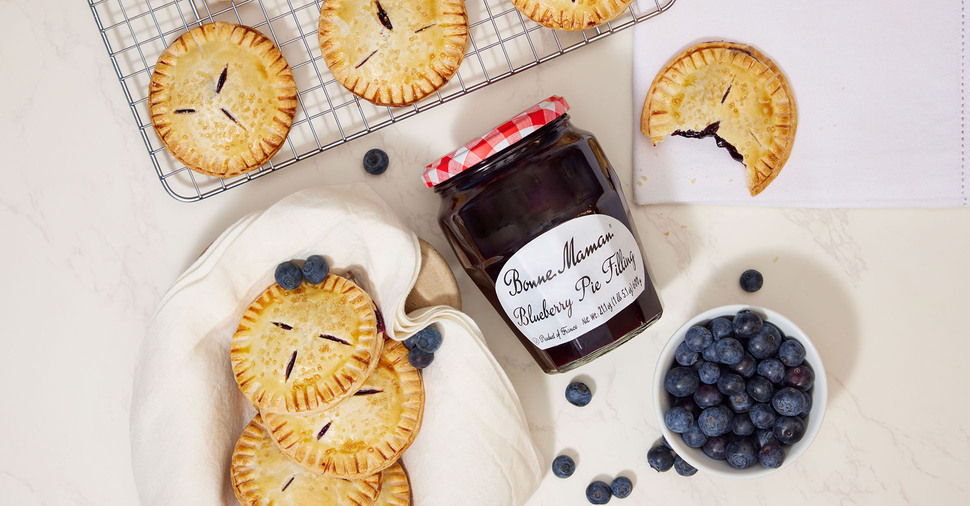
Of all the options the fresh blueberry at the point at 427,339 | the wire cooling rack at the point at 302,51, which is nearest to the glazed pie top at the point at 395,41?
→ the wire cooling rack at the point at 302,51

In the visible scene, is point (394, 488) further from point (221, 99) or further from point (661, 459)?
point (221, 99)

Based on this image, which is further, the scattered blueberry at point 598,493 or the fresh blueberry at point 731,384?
the scattered blueberry at point 598,493

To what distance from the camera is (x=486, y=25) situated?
178 cm

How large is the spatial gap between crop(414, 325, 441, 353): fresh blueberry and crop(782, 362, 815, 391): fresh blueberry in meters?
0.84

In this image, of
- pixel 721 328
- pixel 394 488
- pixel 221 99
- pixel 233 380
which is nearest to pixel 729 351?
pixel 721 328

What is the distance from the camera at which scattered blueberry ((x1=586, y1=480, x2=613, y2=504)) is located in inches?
71.7

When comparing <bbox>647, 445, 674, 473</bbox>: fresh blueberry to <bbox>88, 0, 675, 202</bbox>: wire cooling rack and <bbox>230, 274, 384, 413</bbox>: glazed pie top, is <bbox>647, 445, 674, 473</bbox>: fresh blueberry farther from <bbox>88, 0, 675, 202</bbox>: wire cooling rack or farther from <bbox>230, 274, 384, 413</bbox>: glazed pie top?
<bbox>88, 0, 675, 202</bbox>: wire cooling rack

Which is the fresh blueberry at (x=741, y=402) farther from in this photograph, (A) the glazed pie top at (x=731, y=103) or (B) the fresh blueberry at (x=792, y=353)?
(A) the glazed pie top at (x=731, y=103)

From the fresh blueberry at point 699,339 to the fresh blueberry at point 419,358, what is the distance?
2.06ft

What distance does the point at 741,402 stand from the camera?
159cm

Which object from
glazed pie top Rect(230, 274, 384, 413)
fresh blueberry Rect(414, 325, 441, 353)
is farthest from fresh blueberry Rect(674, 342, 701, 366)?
glazed pie top Rect(230, 274, 384, 413)

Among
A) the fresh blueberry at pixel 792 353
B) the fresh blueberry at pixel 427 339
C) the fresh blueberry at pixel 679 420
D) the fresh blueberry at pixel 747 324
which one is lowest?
the fresh blueberry at pixel 679 420

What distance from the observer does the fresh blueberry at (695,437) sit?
5.30 ft

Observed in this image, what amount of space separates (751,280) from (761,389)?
0.32 m
